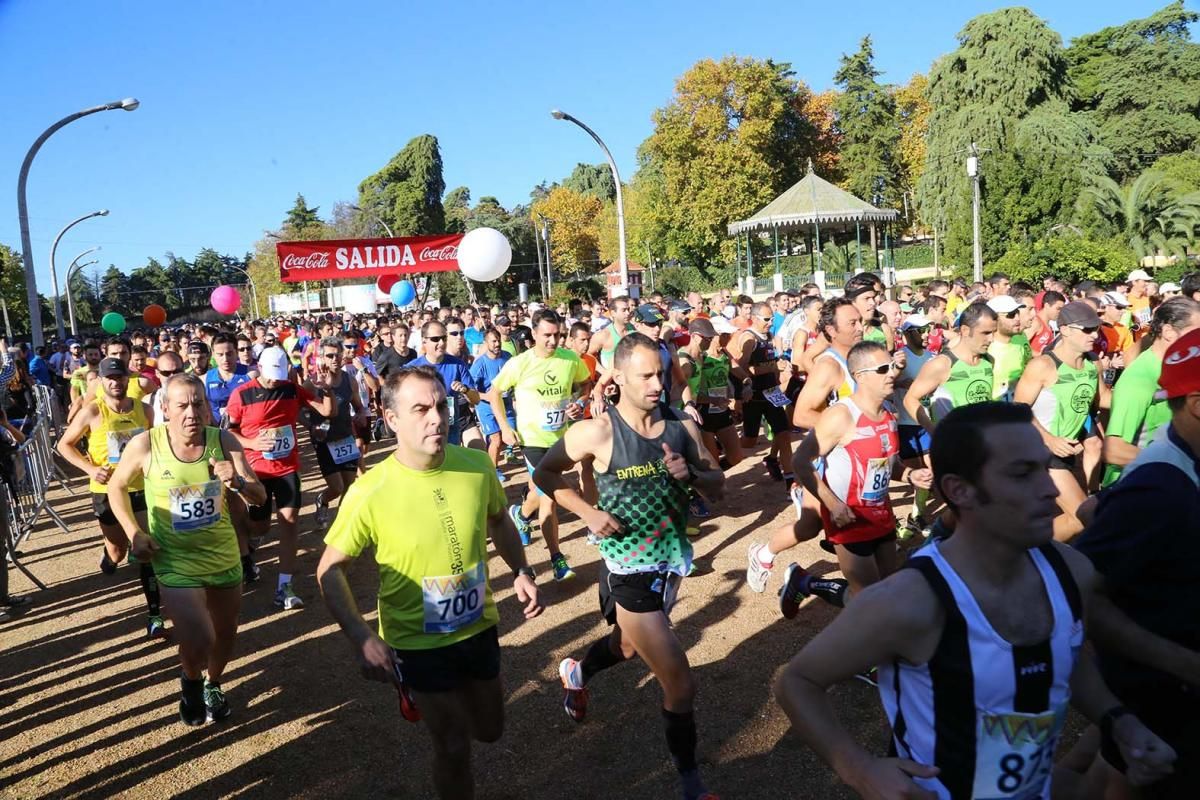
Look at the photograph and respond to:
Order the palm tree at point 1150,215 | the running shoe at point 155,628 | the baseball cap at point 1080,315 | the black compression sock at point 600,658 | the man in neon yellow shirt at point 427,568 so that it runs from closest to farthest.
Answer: the man in neon yellow shirt at point 427,568, the black compression sock at point 600,658, the baseball cap at point 1080,315, the running shoe at point 155,628, the palm tree at point 1150,215

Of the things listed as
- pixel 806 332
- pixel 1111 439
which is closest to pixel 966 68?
pixel 806 332

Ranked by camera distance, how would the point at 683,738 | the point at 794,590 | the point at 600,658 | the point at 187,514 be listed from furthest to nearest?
the point at 794,590
the point at 187,514
the point at 600,658
the point at 683,738

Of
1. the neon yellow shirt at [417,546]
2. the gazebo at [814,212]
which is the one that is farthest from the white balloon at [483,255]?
the gazebo at [814,212]

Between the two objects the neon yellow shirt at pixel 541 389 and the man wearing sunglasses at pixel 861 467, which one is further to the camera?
the neon yellow shirt at pixel 541 389

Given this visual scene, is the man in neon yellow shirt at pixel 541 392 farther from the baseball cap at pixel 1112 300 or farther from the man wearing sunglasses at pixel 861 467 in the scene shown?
the baseball cap at pixel 1112 300

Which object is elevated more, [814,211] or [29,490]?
[814,211]

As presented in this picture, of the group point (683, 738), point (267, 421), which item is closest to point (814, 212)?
point (267, 421)

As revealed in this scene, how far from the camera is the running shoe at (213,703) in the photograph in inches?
202

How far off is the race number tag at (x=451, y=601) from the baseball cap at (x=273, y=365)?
451cm

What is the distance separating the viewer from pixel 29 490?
35.0 ft

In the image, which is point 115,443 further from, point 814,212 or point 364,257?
point 814,212

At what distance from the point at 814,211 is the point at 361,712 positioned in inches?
1106

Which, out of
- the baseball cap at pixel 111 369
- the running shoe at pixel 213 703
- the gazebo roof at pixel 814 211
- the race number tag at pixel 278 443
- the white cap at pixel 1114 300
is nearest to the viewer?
the running shoe at pixel 213 703

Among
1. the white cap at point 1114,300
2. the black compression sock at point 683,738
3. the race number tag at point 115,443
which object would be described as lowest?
the black compression sock at point 683,738
